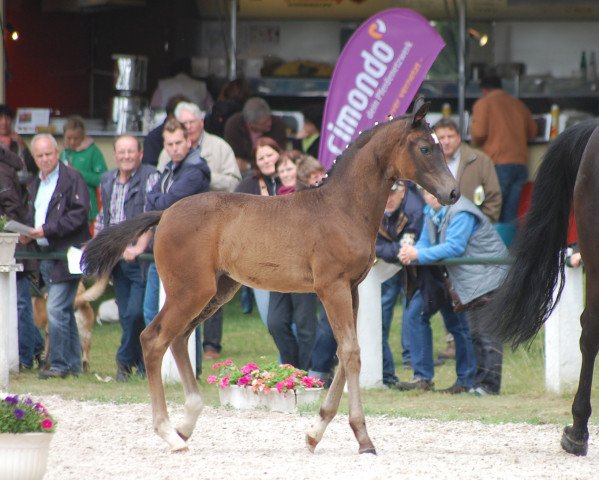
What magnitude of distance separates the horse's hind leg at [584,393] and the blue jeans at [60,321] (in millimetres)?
4950

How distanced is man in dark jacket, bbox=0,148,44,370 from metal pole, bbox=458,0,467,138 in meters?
5.57

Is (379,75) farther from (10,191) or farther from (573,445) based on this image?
(573,445)

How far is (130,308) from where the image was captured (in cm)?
1054

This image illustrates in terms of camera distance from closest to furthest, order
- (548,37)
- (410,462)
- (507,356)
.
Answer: (410,462) → (507,356) → (548,37)

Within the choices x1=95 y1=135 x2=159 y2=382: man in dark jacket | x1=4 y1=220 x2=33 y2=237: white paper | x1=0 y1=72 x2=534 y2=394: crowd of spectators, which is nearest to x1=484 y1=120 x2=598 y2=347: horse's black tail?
x1=0 y1=72 x2=534 y2=394: crowd of spectators

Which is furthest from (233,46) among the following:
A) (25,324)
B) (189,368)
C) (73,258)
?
(189,368)

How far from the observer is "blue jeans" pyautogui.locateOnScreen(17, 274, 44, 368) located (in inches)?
439

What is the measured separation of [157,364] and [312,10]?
1057 centimetres

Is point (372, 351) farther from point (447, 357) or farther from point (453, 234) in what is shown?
point (447, 357)

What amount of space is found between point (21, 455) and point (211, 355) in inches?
242

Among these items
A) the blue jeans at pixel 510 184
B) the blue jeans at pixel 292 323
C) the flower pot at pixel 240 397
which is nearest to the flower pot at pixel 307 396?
the flower pot at pixel 240 397

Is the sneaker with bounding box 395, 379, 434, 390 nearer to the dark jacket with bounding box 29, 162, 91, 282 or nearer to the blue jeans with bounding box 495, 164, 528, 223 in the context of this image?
the dark jacket with bounding box 29, 162, 91, 282

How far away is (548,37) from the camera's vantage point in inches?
655

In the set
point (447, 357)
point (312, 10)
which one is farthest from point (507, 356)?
point (312, 10)
